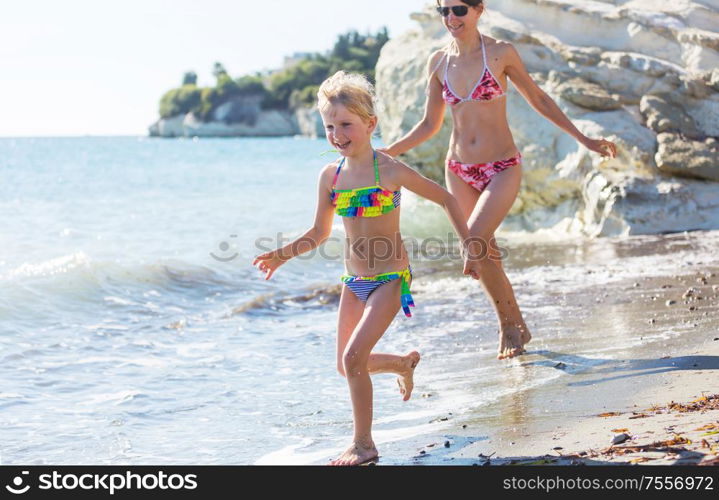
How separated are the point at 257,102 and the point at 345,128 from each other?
11402cm

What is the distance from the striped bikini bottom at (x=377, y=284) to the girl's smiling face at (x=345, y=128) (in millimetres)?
567

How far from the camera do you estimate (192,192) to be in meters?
27.3

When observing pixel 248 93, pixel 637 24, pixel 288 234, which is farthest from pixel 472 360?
pixel 248 93

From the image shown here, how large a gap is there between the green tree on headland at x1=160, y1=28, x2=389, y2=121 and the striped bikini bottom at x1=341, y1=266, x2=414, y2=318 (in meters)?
87.7

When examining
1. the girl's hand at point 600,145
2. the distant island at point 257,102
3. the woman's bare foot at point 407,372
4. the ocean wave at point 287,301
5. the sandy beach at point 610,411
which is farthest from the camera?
the distant island at point 257,102

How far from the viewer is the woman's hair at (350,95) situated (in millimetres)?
4207

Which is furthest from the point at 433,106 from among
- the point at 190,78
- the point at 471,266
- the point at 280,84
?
A: the point at 190,78

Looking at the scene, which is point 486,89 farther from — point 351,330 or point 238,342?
point 238,342

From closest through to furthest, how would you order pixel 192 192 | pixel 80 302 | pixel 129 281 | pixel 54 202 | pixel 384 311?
pixel 384 311 → pixel 80 302 → pixel 129 281 → pixel 54 202 → pixel 192 192

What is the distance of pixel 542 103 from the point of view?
5777mm

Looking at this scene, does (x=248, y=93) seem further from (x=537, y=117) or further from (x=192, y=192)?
(x=537, y=117)

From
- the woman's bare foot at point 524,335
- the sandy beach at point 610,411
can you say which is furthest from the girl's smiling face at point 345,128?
the woman's bare foot at point 524,335

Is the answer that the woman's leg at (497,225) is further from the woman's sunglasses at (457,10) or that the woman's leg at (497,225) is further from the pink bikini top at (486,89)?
the woman's sunglasses at (457,10)
